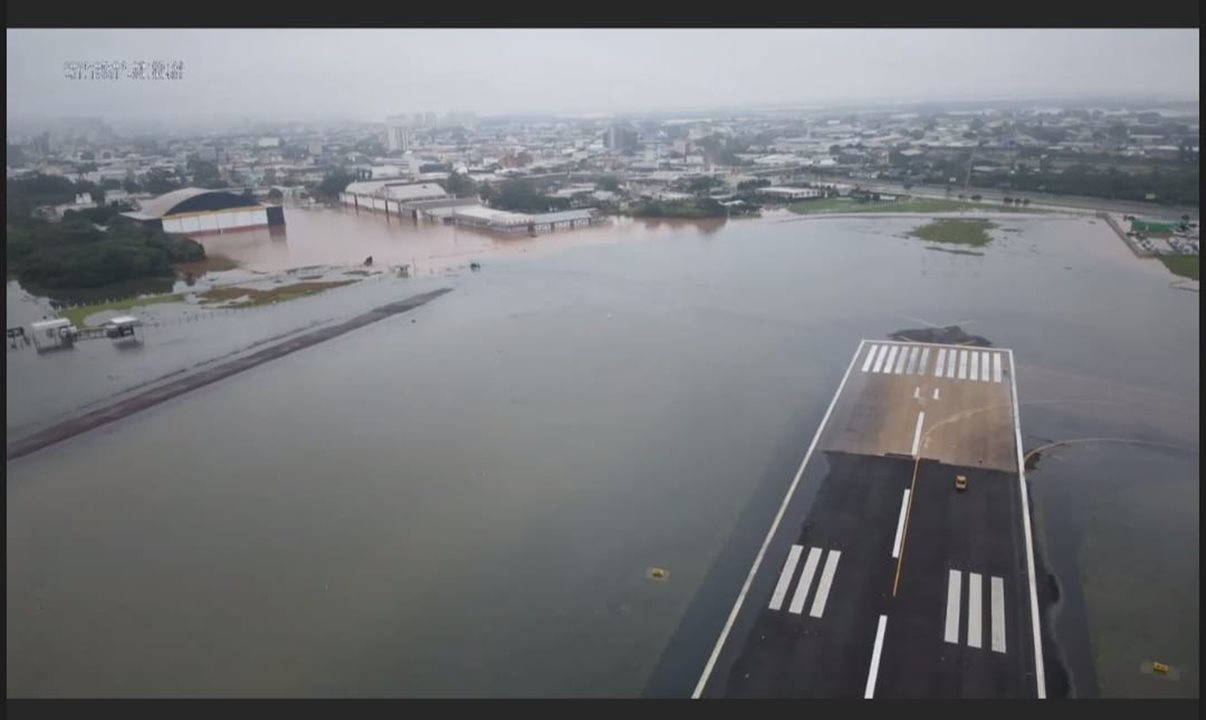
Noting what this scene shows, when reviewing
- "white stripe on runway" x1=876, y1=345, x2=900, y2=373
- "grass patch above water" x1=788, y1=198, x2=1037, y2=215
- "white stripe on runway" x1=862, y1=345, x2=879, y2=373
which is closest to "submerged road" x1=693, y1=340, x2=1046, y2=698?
"white stripe on runway" x1=876, y1=345, x2=900, y2=373

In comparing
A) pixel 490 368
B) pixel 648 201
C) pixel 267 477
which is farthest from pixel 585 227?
pixel 267 477

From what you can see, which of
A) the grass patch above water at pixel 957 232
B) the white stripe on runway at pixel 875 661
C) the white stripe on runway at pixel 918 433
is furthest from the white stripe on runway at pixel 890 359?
the grass patch above water at pixel 957 232

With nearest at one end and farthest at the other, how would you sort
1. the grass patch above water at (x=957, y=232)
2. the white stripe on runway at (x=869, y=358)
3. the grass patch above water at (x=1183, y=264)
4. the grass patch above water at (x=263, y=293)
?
the white stripe on runway at (x=869, y=358) < the grass patch above water at (x=1183, y=264) < the grass patch above water at (x=263, y=293) < the grass patch above water at (x=957, y=232)

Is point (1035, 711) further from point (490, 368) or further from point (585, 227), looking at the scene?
point (585, 227)

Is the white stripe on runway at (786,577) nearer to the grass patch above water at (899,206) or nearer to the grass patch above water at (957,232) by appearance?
the grass patch above water at (957,232)

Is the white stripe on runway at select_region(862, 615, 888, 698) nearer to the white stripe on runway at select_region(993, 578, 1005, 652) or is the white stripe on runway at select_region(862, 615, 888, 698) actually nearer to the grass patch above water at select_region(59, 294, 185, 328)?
the white stripe on runway at select_region(993, 578, 1005, 652)

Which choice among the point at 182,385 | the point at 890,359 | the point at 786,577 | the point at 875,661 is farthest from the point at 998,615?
the point at 182,385

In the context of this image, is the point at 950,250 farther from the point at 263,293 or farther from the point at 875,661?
the point at 263,293
